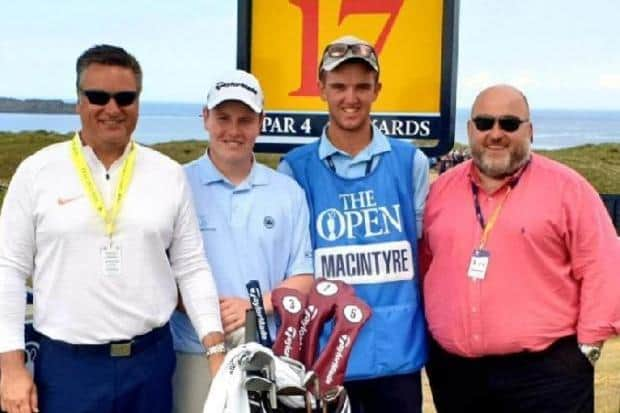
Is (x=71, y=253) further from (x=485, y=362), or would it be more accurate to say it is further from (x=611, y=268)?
(x=611, y=268)

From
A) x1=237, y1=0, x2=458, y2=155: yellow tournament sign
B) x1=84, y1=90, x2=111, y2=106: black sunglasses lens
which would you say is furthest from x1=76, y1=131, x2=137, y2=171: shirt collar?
x1=237, y1=0, x2=458, y2=155: yellow tournament sign

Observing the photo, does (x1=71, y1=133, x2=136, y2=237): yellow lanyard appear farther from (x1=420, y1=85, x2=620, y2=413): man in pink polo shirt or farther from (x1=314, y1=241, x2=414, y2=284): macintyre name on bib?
(x1=420, y1=85, x2=620, y2=413): man in pink polo shirt

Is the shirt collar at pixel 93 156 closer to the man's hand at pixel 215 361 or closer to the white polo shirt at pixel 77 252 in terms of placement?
the white polo shirt at pixel 77 252

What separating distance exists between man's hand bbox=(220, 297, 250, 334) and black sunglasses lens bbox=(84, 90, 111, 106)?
762 millimetres

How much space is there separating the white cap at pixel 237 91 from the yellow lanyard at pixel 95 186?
1.20 feet

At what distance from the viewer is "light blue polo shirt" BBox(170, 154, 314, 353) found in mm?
3100

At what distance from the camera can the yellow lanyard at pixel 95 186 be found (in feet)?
8.98

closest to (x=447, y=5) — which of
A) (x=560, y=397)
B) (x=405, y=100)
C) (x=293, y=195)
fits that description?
(x=405, y=100)

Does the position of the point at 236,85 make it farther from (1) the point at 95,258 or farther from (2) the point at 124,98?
(1) the point at 95,258

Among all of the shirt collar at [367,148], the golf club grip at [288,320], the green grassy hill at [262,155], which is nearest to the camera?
the golf club grip at [288,320]

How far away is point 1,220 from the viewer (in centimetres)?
277

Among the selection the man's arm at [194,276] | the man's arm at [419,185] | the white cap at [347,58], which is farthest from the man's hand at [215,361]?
the white cap at [347,58]

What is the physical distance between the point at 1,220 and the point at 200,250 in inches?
24.0

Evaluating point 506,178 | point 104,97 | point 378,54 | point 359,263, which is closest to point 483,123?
point 506,178
